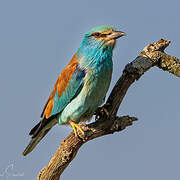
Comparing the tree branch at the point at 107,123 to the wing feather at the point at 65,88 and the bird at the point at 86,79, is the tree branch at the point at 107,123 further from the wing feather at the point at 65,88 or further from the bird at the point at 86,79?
the wing feather at the point at 65,88

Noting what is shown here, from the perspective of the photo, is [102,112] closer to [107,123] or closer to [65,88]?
[107,123]

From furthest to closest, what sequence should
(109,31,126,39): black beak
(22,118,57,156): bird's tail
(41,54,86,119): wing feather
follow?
(22,118,57,156): bird's tail, (41,54,86,119): wing feather, (109,31,126,39): black beak

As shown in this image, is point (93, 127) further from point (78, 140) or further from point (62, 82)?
point (62, 82)

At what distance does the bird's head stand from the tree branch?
15.6 inches

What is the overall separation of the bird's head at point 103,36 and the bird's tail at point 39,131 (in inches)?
49.8

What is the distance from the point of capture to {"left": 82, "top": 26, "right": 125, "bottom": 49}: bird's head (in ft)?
16.0

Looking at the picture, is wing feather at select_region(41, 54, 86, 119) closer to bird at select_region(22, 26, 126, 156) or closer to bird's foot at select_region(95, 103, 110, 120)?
bird at select_region(22, 26, 126, 156)

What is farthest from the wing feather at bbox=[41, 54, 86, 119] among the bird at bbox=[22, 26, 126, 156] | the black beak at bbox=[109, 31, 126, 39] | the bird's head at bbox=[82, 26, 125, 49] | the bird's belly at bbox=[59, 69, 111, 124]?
the black beak at bbox=[109, 31, 126, 39]

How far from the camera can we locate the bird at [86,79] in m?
4.85

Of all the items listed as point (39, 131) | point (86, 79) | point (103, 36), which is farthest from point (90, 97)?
point (39, 131)

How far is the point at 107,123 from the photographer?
4555mm

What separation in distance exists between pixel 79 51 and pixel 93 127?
1.14m

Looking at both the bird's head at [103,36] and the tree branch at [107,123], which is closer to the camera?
the tree branch at [107,123]

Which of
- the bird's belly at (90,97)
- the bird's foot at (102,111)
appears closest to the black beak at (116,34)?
the bird's belly at (90,97)
